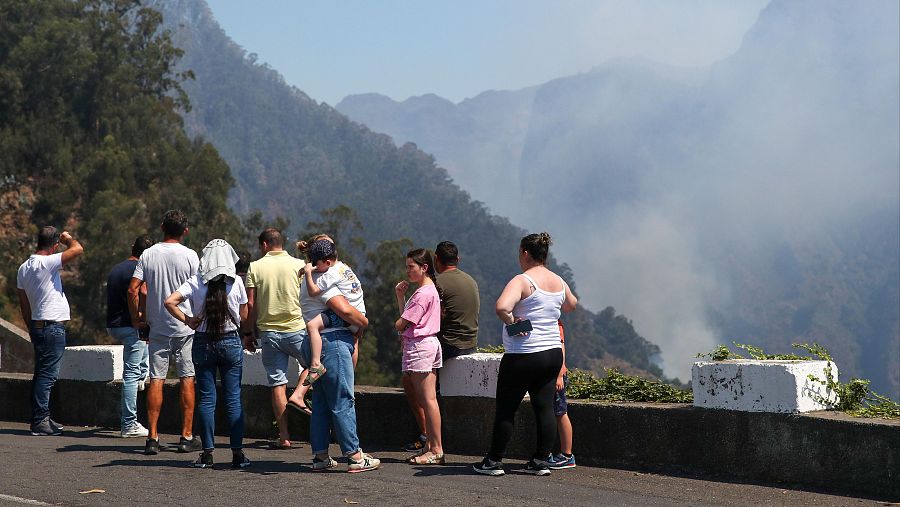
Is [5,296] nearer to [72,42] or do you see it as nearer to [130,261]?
[72,42]

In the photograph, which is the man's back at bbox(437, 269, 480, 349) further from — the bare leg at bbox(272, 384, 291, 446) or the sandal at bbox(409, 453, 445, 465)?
the bare leg at bbox(272, 384, 291, 446)

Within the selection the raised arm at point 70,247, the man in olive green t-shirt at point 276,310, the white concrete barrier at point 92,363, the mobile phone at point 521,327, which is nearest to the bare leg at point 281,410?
the man in olive green t-shirt at point 276,310

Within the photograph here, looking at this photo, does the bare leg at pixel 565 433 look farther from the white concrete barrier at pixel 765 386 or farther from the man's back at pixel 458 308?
the man's back at pixel 458 308

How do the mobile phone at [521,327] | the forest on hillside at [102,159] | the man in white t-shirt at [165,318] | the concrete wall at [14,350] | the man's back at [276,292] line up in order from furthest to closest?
1. the forest on hillside at [102,159]
2. the concrete wall at [14,350]
3. the man's back at [276,292]
4. the man in white t-shirt at [165,318]
5. the mobile phone at [521,327]

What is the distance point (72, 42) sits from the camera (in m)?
59.8

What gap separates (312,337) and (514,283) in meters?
1.38

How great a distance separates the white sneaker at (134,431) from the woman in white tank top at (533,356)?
11.4 ft

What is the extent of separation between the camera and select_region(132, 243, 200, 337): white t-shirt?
28.8 ft

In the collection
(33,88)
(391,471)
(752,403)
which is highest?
(33,88)

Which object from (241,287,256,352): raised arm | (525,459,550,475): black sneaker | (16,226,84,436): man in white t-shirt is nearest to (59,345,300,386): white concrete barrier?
(16,226,84,436): man in white t-shirt

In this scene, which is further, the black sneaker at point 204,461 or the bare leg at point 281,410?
the bare leg at point 281,410

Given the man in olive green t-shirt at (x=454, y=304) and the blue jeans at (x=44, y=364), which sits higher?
the man in olive green t-shirt at (x=454, y=304)

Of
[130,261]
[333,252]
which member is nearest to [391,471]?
[333,252]

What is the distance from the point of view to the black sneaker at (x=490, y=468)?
773 centimetres
